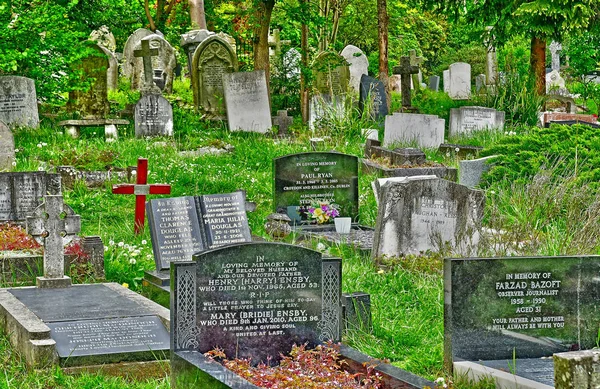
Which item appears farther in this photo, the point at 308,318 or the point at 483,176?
the point at 483,176

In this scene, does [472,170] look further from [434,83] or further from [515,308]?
[434,83]

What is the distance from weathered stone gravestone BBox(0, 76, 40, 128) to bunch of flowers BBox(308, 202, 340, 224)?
25.1ft

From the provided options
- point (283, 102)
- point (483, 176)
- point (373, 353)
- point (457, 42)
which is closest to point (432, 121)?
point (483, 176)

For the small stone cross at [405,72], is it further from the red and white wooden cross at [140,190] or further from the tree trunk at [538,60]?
the red and white wooden cross at [140,190]

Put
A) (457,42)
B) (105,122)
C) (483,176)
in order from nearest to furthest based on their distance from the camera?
(483,176)
(105,122)
(457,42)

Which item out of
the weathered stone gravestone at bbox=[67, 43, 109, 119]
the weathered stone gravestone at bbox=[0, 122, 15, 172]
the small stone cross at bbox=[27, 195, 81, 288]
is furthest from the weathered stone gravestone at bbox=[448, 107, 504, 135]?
the small stone cross at bbox=[27, 195, 81, 288]

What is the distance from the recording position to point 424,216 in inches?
472

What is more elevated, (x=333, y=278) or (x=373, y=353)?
(x=333, y=278)

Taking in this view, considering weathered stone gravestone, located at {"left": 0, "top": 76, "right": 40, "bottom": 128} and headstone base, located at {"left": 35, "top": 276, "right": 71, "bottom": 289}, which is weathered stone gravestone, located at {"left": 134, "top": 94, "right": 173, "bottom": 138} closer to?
weathered stone gravestone, located at {"left": 0, "top": 76, "right": 40, "bottom": 128}

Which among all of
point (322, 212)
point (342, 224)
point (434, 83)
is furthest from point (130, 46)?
point (342, 224)

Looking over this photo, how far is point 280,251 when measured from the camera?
7727 millimetres

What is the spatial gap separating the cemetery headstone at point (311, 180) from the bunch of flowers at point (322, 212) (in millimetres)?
105

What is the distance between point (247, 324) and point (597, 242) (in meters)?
4.51

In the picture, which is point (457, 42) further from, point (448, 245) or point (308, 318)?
point (308, 318)
